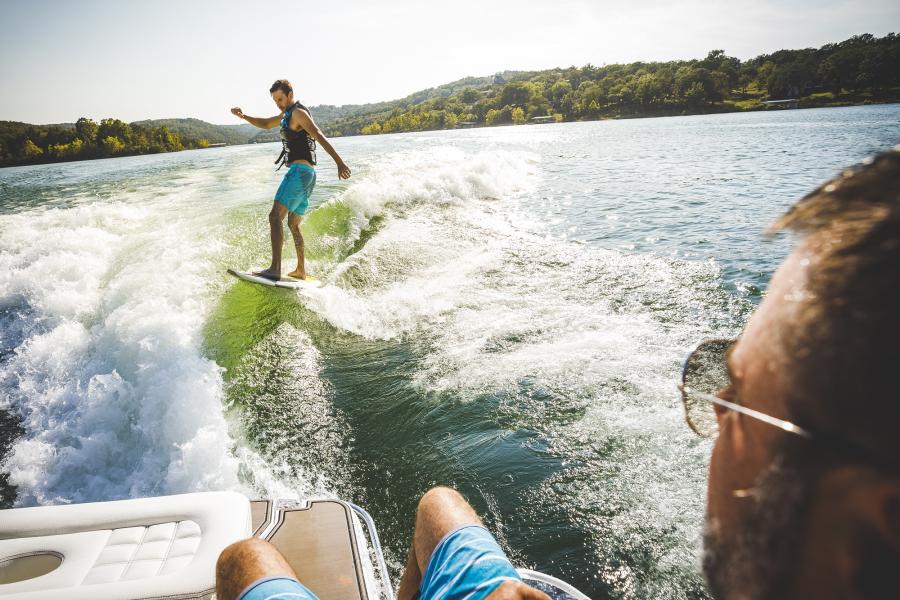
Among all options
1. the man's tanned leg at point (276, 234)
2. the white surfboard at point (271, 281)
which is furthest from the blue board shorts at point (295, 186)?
the white surfboard at point (271, 281)

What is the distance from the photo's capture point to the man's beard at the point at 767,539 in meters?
0.63

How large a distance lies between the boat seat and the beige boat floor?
1.09 ft

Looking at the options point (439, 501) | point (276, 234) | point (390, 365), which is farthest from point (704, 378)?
point (276, 234)

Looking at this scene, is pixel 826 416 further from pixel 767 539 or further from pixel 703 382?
pixel 703 382

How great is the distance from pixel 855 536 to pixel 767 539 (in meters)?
0.11

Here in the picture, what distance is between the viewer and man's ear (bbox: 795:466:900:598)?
555 mm

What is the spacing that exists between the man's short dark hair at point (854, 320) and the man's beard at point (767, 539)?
0.10 meters

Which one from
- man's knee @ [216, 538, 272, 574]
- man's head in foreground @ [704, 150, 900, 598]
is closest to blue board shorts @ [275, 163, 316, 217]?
man's knee @ [216, 538, 272, 574]

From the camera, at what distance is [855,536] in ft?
1.91

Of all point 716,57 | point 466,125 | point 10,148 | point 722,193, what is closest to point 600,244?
point 722,193

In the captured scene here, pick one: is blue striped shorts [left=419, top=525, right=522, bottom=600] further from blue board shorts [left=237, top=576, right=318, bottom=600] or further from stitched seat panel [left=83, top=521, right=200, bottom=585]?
stitched seat panel [left=83, top=521, right=200, bottom=585]

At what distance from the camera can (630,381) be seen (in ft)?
14.7

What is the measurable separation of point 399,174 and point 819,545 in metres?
14.7

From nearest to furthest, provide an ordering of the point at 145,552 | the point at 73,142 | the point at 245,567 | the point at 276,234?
the point at 245,567
the point at 145,552
the point at 276,234
the point at 73,142
